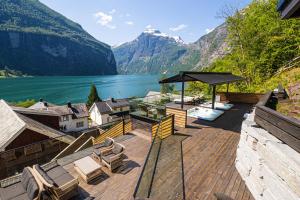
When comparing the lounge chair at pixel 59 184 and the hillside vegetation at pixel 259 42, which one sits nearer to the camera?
the lounge chair at pixel 59 184

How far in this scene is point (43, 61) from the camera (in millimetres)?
175500

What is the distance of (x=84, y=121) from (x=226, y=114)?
2923 centimetres

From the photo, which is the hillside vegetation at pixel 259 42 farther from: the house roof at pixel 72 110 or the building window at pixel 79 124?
the building window at pixel 79 124

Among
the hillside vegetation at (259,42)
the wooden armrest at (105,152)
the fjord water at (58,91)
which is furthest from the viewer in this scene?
the fjord water at (58,91)

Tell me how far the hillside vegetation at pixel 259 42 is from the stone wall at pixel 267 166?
48.3 ft

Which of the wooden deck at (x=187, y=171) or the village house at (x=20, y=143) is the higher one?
the wooden deck at (x=187, y=171)

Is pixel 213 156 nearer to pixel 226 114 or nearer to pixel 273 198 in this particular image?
pixel 273 198

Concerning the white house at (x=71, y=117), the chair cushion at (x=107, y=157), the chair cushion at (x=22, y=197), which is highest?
the chair cushion at (x=107, y=157)

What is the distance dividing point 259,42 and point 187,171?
19.2 m

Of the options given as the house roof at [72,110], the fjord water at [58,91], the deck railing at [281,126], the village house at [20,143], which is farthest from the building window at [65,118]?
the fjord water at [58,91]

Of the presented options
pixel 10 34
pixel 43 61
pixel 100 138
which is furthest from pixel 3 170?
pixel 10 34

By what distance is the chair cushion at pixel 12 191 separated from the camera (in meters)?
4.18

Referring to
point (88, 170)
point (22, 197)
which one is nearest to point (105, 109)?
point (88, 170)

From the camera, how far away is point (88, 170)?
5.30 m
